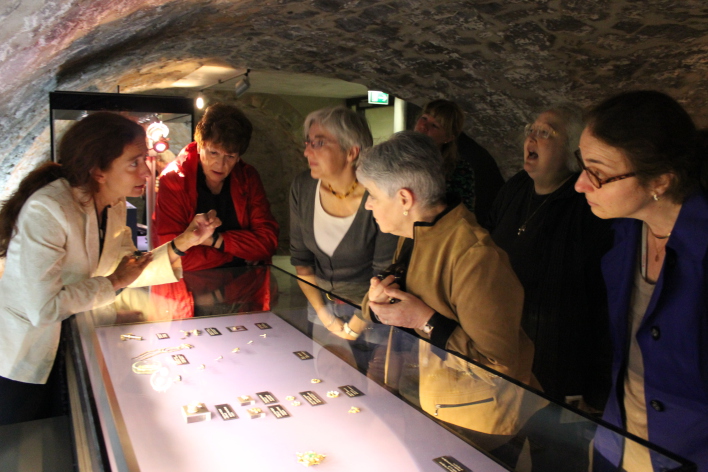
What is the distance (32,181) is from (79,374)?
2.61 ft

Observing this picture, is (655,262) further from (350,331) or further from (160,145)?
(160,145)

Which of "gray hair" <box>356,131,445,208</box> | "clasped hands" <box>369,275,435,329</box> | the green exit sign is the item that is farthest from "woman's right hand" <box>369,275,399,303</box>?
the green exit sign

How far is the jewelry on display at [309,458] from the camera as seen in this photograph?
3.76 feet

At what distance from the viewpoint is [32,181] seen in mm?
2053

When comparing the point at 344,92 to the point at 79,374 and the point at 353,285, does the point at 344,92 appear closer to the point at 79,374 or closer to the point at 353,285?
the point at 353,285

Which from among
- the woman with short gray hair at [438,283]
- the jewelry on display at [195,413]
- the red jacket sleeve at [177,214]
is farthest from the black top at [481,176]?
the jewelry on display at [195,413]

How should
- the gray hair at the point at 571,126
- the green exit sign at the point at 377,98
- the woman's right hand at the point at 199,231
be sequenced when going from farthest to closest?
the green exit sign at the point at 377,98 < the woman's right hand at the point at 199,231 < the gray hair at the point at 571,126

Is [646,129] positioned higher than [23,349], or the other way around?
[646,129]

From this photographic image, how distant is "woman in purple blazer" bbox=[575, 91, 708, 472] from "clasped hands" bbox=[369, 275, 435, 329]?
0.54 meters

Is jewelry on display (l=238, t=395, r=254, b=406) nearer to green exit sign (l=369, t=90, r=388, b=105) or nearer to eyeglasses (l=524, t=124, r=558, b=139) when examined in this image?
eyeglasses (l=524, t=124, r=558, b=139)

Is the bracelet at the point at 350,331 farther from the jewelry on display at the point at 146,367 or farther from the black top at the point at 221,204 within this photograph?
the black top at the point at 221,204

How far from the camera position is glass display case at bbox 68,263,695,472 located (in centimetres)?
112

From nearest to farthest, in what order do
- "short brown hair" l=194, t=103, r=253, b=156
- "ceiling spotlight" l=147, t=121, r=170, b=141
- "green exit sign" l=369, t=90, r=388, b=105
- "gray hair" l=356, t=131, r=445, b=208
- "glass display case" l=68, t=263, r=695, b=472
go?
"glass display case" l=68, t=263, r=695, b=472, "gray hair" l=356, t=131, r=445, b=208, "short brown hair" l=194, t=103, r=253, b=156, "ceiling spotlight" l=147, t=121, r=170, b=141, "green exit sign" l=369, t=90, r=388, b=105

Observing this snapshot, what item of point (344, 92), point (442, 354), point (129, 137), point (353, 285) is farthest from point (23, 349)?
point (344, 92)
